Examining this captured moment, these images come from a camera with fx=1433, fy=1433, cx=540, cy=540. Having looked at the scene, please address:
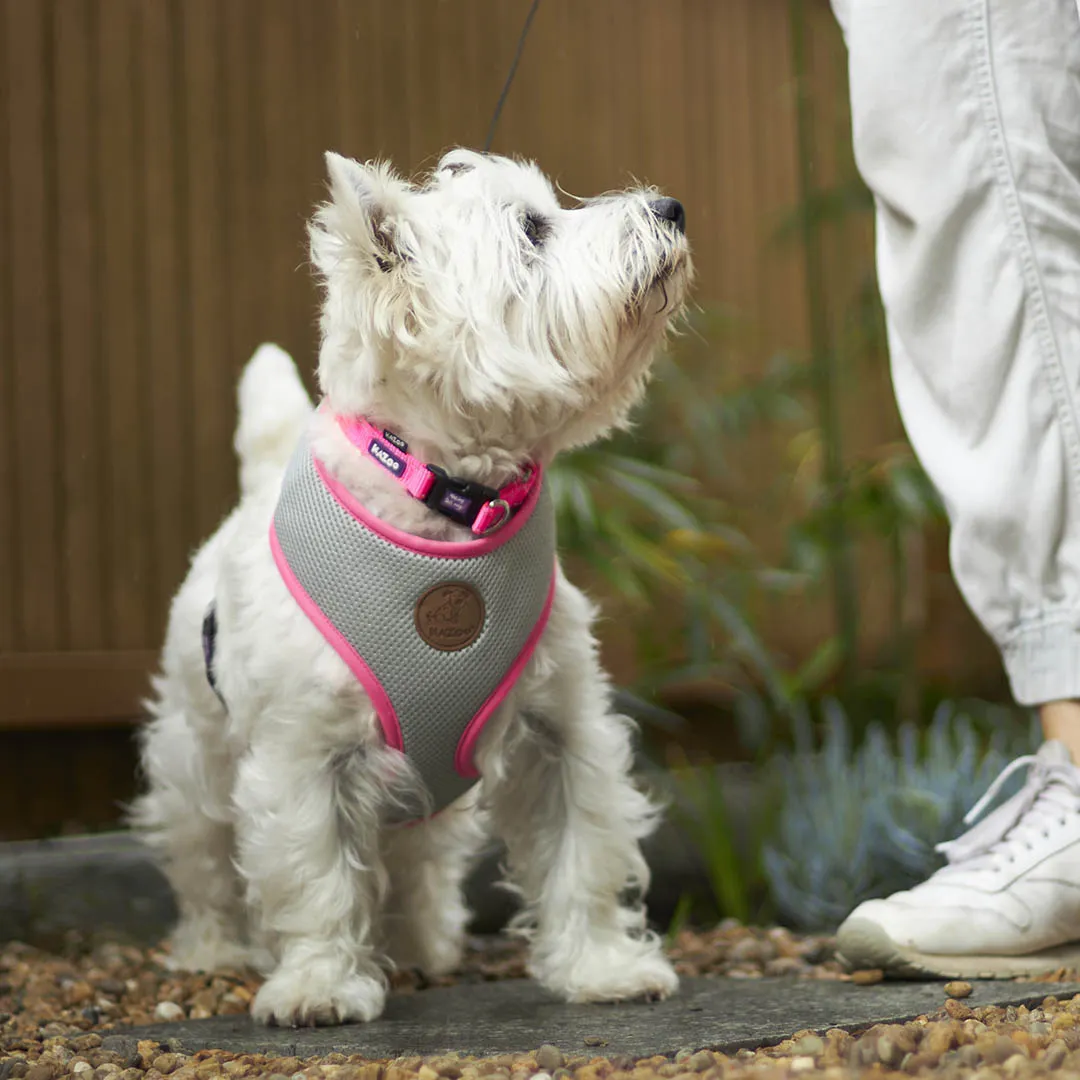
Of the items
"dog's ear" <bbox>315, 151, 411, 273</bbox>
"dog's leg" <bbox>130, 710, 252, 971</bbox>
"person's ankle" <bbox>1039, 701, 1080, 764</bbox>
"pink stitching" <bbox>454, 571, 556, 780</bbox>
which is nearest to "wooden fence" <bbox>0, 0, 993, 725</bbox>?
"dog's leg" <bbox>130, 710, 252, 971</bbox>

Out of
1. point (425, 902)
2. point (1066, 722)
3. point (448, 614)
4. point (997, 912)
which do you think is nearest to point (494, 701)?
point (448, 614)

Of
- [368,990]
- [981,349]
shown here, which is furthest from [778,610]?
[368,990]

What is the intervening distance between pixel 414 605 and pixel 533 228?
59cm

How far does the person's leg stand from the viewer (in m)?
2.13

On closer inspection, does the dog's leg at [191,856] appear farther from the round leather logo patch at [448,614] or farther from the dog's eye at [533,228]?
the dog's eye at [533,228]

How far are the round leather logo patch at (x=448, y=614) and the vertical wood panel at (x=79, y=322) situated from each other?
1.72 metres

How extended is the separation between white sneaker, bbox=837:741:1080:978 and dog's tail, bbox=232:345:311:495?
1.28 metres

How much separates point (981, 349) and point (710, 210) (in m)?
2.32

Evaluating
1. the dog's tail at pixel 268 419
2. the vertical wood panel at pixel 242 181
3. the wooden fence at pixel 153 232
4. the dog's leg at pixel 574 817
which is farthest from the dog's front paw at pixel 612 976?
the vertical wood panel at pixel 242 181

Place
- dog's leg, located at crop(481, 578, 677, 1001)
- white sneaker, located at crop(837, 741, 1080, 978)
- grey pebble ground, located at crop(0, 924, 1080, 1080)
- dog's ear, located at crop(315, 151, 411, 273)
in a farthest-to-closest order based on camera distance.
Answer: dog's leg, located at crop(481, 578, 677, 1001)
white sneaker, located at crop(837, 741, 1080, 978)
dog's ear, located at crop(315, 151, 411, 273)
grey pebble ground, located at crop(0, 924, 1080, 1080)

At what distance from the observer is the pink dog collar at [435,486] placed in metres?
2.01

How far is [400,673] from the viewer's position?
1984 millimetres

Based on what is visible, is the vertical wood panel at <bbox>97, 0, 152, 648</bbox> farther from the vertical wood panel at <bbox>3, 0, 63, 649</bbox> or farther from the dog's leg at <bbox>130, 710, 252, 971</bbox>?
the dog's leg at <bbox>130, 710, 252, 971</bbox>

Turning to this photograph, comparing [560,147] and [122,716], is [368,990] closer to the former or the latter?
[122,716]
